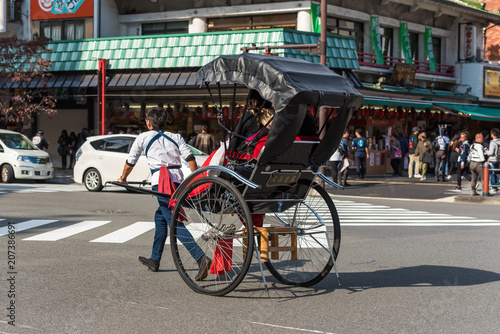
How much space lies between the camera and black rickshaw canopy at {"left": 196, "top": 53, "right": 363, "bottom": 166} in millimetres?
5906

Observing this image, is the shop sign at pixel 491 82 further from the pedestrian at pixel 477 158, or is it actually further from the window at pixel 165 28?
the pedestrian at pixel 477 158

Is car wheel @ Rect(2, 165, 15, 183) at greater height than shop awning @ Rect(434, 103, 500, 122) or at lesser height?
lesser

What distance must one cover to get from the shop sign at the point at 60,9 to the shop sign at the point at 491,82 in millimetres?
22620

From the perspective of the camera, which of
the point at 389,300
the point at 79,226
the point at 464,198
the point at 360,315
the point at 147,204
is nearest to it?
the point at 360,315

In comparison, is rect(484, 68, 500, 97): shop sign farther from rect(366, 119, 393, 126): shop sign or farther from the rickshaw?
the rickshaw

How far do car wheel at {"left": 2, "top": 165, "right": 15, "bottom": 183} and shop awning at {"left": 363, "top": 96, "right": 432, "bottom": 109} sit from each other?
1478 centimetres

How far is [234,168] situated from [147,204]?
910 centimetres

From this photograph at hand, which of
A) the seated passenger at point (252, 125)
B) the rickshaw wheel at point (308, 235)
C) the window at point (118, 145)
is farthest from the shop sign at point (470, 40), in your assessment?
the seated passenger at point (252, 125)

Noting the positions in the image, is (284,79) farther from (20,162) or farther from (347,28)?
(347,28)

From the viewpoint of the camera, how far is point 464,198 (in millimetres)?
18672

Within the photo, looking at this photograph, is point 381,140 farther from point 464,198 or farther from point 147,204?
point 147,204

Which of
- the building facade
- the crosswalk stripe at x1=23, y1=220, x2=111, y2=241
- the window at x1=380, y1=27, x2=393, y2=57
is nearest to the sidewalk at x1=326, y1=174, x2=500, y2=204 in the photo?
the building facade

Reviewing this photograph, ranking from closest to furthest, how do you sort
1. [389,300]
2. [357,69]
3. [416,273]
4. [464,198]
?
[389,300]
[416,273]
[464,198]
[357,69]

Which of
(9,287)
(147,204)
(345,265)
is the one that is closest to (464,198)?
(147,204)
